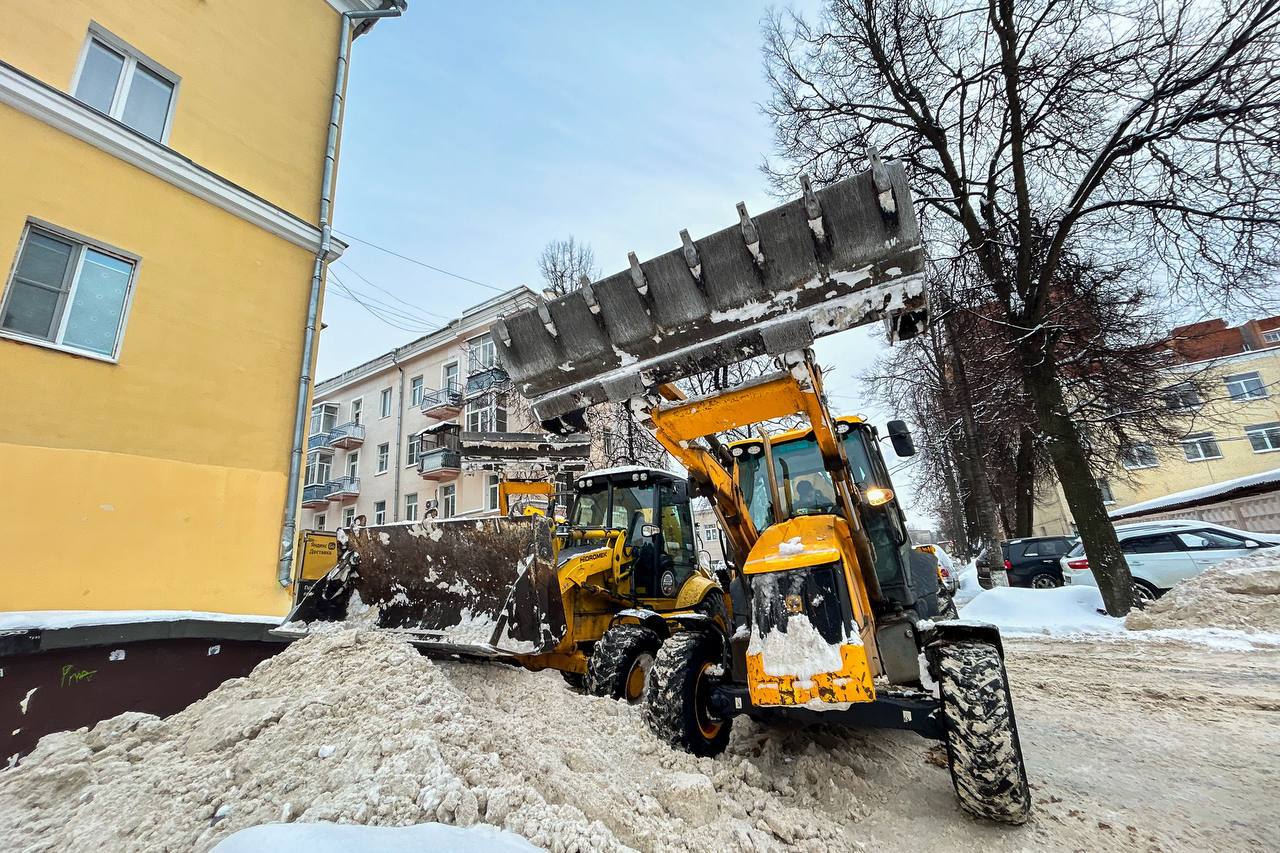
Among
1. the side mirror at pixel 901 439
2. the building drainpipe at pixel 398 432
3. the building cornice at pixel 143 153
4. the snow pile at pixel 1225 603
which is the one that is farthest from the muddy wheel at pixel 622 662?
the building drainpipe at pixel 398 432

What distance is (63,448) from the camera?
5.20 metres

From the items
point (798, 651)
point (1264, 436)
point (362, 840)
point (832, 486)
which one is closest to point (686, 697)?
point (798, 651)

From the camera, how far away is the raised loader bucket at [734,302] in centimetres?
281

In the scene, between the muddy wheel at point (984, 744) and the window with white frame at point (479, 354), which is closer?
the muddy wheel at point (984, 744)

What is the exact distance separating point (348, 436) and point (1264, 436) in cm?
4477

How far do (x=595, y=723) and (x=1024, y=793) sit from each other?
7.32ft

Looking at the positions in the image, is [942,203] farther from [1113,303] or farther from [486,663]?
[486,663]

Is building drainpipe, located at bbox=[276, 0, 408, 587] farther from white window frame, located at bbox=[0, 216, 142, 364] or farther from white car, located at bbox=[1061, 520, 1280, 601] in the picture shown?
white car, located at bbox=[1061, 520, 1280, 601]

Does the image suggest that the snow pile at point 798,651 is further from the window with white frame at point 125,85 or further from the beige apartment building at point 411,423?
the beige apartment building at point 411,423

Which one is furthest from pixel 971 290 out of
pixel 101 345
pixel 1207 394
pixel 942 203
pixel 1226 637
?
pixel 101 345

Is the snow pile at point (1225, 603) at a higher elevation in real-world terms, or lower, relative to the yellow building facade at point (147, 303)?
lower

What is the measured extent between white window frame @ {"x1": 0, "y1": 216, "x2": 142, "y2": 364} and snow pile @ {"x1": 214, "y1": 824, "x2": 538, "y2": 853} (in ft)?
19.1

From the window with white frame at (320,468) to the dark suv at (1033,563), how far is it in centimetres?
3092

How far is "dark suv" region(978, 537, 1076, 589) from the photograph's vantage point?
1520cm
